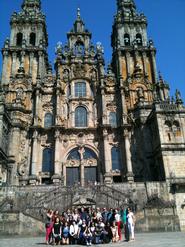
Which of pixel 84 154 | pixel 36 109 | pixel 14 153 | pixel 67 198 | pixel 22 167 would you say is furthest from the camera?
pixel 36 109

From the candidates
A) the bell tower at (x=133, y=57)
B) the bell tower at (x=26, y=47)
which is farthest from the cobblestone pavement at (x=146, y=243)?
the bell tower at (x=26, y=47)

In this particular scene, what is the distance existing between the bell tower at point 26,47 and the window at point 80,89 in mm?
5081

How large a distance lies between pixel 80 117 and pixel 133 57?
12.2m

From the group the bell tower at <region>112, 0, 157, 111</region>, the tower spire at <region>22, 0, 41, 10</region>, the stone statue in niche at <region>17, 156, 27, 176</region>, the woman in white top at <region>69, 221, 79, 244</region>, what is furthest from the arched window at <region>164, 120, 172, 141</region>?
the tower spire at <region>22, 0, 41, 10</region>

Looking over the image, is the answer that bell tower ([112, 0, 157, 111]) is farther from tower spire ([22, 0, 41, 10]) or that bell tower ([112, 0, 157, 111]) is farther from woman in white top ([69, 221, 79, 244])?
woman in white top ([69, 221, 79, 244])

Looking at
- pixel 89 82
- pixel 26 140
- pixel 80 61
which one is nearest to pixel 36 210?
pixel 26 140

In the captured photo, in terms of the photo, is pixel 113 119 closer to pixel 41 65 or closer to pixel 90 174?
pixel 90 174

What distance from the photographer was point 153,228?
18562 millimetres

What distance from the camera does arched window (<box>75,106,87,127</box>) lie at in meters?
33.4

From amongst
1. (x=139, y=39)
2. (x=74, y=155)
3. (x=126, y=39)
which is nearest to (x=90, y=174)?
(x=74, y=155)

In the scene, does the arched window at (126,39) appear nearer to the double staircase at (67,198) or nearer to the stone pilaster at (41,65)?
the stone pilaster at (41,65)

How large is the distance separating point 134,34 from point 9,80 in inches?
782

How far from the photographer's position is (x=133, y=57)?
38.0 metres

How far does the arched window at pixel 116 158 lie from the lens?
30.8 m
